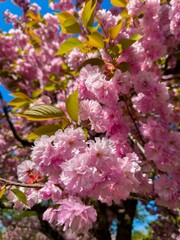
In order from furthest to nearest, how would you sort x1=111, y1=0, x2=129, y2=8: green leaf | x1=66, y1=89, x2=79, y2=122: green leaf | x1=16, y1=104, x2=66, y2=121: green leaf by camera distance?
x1=111, y1=0, x2=129, y2=8: green leaf → x1=16, y1=104, x2=66, y2=121: green leaf → x1=66, y1=89, x2=79, y2=122: green leaf

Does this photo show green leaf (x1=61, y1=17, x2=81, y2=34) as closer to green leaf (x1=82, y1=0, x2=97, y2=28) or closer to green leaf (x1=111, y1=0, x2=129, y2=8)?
green leaf (x1=82, y1=0, x2=97, y2=28)

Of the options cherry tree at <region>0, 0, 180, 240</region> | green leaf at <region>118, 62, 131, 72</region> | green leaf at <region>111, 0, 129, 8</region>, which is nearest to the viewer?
cherry tree at <region>0, 0, 180, 240</region>

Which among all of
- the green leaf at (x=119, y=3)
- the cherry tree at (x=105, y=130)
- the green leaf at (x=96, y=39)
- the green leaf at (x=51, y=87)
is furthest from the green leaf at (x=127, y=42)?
the green leaf at (x=51, y=87)

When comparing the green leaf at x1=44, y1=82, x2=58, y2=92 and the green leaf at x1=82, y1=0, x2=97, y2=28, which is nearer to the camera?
the green leaf at x1=82, y1=0, x2=97, y2=28

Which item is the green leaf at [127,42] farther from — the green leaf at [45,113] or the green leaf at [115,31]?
the green leaf at [45,113]

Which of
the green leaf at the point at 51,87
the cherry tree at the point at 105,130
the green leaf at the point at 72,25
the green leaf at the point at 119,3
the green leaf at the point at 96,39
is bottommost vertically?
the cherry tree at the point at 105,130

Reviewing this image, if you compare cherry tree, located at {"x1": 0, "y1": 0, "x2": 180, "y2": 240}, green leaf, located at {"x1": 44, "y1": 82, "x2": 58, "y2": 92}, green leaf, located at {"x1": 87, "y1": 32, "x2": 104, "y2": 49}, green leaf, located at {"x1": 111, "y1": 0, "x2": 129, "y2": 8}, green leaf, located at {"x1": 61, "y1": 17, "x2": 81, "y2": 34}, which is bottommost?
cherry tree, located at {"x1": 0, "y1": 0, "x2": 180, "y2": 240}

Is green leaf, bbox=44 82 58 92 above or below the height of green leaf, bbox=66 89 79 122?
above

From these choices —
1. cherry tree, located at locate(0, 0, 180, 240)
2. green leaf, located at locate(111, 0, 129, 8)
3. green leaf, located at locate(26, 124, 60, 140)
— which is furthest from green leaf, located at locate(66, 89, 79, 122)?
green leaf, located at locate(111, 0, 129, 8)

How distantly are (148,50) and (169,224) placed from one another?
4741mm

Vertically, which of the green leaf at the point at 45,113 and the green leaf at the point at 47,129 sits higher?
the green leaf at the point at 45,113

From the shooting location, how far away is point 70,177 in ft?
4.17

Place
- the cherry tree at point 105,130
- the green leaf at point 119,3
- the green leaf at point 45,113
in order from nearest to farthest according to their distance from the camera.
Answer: the cherry tree at point 105,130 < the green leaf at point 45,113 < the green leaf at point 119,3

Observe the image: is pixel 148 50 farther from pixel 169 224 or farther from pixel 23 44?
pixel 169 224
